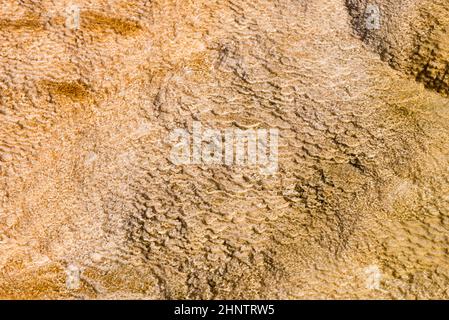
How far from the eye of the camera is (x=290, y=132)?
3500 mm

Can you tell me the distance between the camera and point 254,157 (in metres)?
3.46

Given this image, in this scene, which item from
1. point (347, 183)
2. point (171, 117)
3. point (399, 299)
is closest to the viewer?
point (399, 299)

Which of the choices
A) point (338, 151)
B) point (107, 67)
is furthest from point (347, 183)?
point (107, 67)

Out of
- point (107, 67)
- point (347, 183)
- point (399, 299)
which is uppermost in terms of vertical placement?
point (107, 67)

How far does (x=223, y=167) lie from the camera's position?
3.44m

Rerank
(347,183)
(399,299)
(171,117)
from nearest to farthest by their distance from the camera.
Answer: (399,299), (347,183), (171,117)

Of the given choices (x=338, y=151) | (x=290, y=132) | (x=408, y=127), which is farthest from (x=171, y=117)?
(x=408, y=127)

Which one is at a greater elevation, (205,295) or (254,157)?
(254,157)

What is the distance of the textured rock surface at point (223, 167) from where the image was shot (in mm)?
3152

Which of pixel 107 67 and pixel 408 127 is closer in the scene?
pixel 408 127

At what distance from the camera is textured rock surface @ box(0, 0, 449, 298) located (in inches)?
124

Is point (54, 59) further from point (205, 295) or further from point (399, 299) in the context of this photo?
point (399, 299)

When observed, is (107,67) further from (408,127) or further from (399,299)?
(399,299)

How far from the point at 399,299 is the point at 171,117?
1314mm
